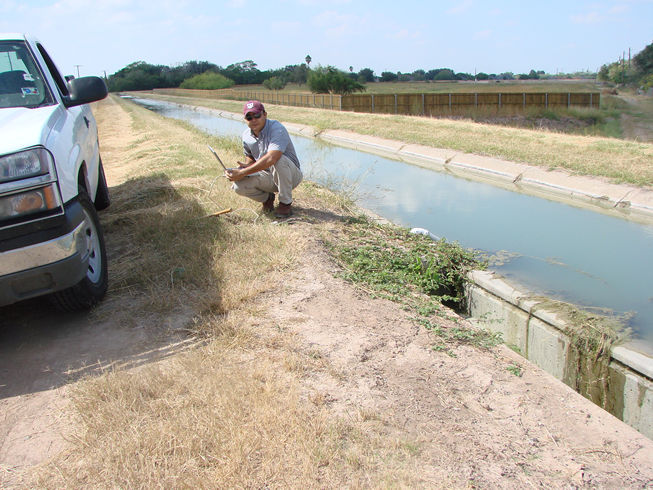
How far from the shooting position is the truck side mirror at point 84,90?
451 cm

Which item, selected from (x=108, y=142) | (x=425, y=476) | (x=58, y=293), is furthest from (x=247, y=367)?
(x=108, y=142)

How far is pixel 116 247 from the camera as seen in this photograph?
5.64m

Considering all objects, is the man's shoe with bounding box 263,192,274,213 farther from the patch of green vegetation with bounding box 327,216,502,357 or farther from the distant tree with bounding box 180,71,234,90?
the distant tree with bounding box 180,71,234,90

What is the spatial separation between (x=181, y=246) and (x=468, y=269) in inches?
118

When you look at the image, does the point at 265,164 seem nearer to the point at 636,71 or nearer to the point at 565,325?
the point at 565,325

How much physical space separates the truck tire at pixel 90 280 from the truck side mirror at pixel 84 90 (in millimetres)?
899

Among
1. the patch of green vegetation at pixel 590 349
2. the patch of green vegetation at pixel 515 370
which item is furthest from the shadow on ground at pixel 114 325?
the patch of green vegetation at pixel 590 349

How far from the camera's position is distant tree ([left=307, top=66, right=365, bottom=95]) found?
1780 inches

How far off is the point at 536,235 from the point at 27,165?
629 cm

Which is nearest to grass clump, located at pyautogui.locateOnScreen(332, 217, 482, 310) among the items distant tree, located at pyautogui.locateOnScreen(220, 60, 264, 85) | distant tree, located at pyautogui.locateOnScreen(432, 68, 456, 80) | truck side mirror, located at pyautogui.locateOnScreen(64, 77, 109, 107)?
truck side mirror, located at pyautogui.locateOnScreen(64, 77, 109, 107)

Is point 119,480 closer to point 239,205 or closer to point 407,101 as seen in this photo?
point 239,205

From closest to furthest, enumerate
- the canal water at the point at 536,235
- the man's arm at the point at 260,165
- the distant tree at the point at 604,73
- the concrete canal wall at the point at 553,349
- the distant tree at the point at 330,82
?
the concrete canal wall at the point at 553,349, the canal water at the point at 536,235, the man's arm at the point at 260,165, the distant tree at the point at 330,82, the distant tree at the point at 604,73

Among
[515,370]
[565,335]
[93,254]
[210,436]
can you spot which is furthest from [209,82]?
[210,436]

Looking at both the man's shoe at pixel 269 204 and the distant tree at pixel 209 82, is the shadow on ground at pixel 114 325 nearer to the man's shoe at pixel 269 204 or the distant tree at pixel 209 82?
the man's shoe at pixel 269 204
